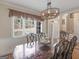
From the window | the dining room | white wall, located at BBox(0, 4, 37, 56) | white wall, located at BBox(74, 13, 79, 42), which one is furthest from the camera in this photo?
white wall, located at BBox(74, 13, 79, 42)

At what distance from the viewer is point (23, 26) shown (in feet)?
17.9

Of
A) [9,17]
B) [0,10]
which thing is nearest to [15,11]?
[9,17]

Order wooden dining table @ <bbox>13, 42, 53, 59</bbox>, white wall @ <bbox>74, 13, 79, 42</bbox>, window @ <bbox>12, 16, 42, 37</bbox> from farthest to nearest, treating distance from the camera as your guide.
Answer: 1. white wall @ <bbox>74, 13, 79, 42</bbox>
2. window @ <bbox>12, 16, 42, 37</bbox>
3. wooden dining table @ <bbox>13, 42, 53, 59</bbox>

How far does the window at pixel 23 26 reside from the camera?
16.4 ft

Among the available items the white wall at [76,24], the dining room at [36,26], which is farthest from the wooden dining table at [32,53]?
the white wall at [76,24]

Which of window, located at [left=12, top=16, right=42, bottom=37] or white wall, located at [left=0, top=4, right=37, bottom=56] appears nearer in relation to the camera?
white wall, located at [left=0, top=4, right=37, bottom=56]

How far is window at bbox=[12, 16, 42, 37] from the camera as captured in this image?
16.4 ft

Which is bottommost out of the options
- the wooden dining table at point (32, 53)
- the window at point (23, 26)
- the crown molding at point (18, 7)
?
the wooden dining table at point (32, 53)

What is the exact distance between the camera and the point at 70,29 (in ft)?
22.8

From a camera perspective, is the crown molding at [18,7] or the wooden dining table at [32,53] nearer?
the wooden dining table at [32,53]

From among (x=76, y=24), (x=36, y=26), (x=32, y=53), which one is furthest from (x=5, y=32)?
(x=76, y=24)

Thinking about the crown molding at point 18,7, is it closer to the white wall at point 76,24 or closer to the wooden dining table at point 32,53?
the wooden dining table at point 32,53

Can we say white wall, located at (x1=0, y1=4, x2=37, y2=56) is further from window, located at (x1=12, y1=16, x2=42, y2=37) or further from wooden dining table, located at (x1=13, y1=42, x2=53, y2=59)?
wooden dining table, located at (x1=13, y1=42, x2=53, y2=59)

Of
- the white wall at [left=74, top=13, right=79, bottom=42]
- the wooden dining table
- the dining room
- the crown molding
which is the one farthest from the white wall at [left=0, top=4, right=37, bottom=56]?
the white wall at [left=74, top=13, right=79, bottom=42]
